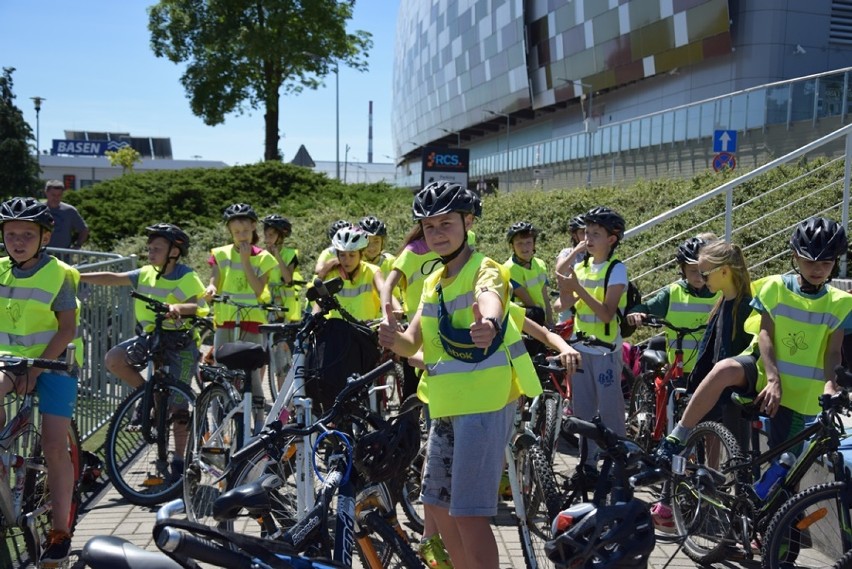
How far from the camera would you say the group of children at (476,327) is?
3.67 metres

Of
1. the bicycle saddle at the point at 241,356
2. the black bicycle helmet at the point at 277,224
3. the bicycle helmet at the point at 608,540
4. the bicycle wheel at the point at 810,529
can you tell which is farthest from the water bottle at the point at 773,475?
the black bicycle helmet at the point at 277,224

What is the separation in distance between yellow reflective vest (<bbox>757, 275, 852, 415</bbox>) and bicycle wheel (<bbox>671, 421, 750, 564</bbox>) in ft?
1.46

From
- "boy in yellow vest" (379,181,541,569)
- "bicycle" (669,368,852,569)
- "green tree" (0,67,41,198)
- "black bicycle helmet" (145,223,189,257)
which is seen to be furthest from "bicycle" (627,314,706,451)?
"green tree" (0,67,41,198)

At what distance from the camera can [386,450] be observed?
10.7 feet

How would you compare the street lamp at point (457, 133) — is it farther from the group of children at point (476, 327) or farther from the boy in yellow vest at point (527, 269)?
the group of children at point (476, 327)

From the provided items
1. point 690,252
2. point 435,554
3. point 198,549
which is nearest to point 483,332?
point 435,554

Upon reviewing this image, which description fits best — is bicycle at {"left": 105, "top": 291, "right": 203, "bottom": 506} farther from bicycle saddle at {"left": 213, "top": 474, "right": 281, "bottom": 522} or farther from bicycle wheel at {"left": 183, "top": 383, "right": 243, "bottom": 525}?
bicycle saddle at {"left": 213, "top": 474, "right": 281, "bottom": 522}

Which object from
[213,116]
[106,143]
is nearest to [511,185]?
[213,116]

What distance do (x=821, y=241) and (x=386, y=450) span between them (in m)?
2.76

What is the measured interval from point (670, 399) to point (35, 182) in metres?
58.8

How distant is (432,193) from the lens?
3779 mm

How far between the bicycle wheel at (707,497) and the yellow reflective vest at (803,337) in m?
0.44

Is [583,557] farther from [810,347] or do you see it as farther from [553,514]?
[810,347]

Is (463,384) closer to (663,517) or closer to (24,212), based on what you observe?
(663,517)
